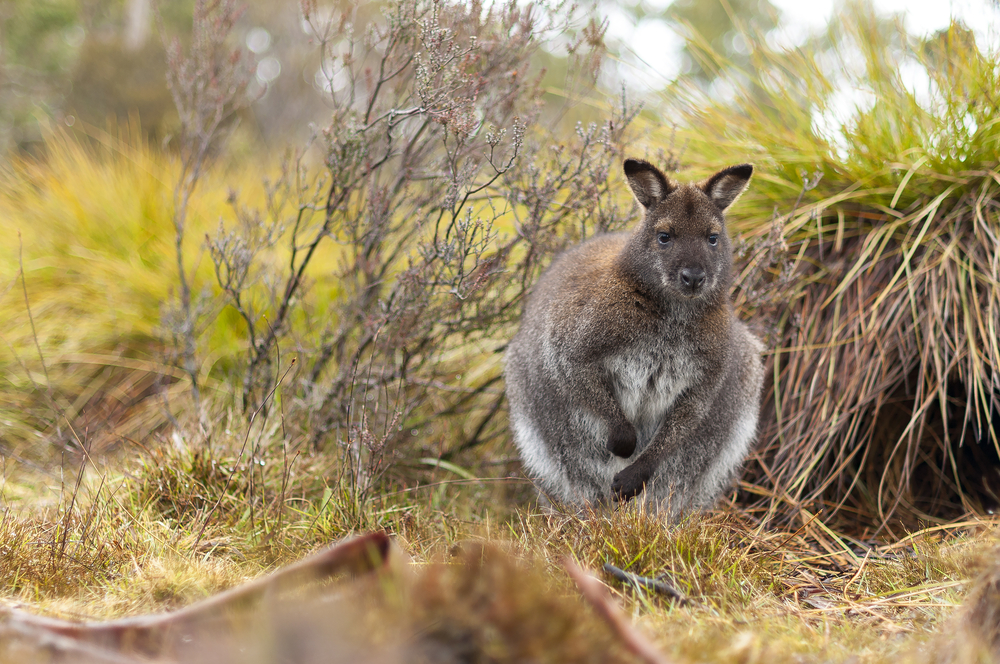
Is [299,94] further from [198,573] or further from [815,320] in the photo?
[198,573]

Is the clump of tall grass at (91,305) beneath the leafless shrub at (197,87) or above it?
beneath

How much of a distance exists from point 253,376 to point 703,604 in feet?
9.10

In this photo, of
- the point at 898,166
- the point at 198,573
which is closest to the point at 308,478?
the point at 198,573

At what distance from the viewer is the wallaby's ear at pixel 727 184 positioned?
3447mm

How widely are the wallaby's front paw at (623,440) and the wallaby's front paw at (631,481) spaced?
0.08 m

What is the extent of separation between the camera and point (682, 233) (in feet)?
11.2

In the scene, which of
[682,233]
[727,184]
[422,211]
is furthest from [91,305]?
[727,184]

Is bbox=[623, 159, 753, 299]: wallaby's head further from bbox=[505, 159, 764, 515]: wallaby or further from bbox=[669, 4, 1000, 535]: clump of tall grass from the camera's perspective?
bbox=[669, 4, 1000, 535]: clump of tall grass

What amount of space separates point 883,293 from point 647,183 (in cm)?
174

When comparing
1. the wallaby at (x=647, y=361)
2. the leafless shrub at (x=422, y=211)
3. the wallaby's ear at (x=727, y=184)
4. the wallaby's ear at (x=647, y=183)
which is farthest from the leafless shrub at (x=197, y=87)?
the wallaby's ear at (x=727, y=184)

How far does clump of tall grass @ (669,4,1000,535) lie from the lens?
422 cm

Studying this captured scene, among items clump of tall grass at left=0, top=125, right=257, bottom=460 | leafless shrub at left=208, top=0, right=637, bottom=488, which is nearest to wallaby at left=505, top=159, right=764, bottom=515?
leafless shrub at left=208, top=0, right=637, bottom=488

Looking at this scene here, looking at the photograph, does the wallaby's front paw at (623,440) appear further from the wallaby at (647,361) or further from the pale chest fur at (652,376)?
the pale chest fur at (652,376)

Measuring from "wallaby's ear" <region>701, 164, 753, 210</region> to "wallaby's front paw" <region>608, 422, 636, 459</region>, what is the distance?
3.68 feet
